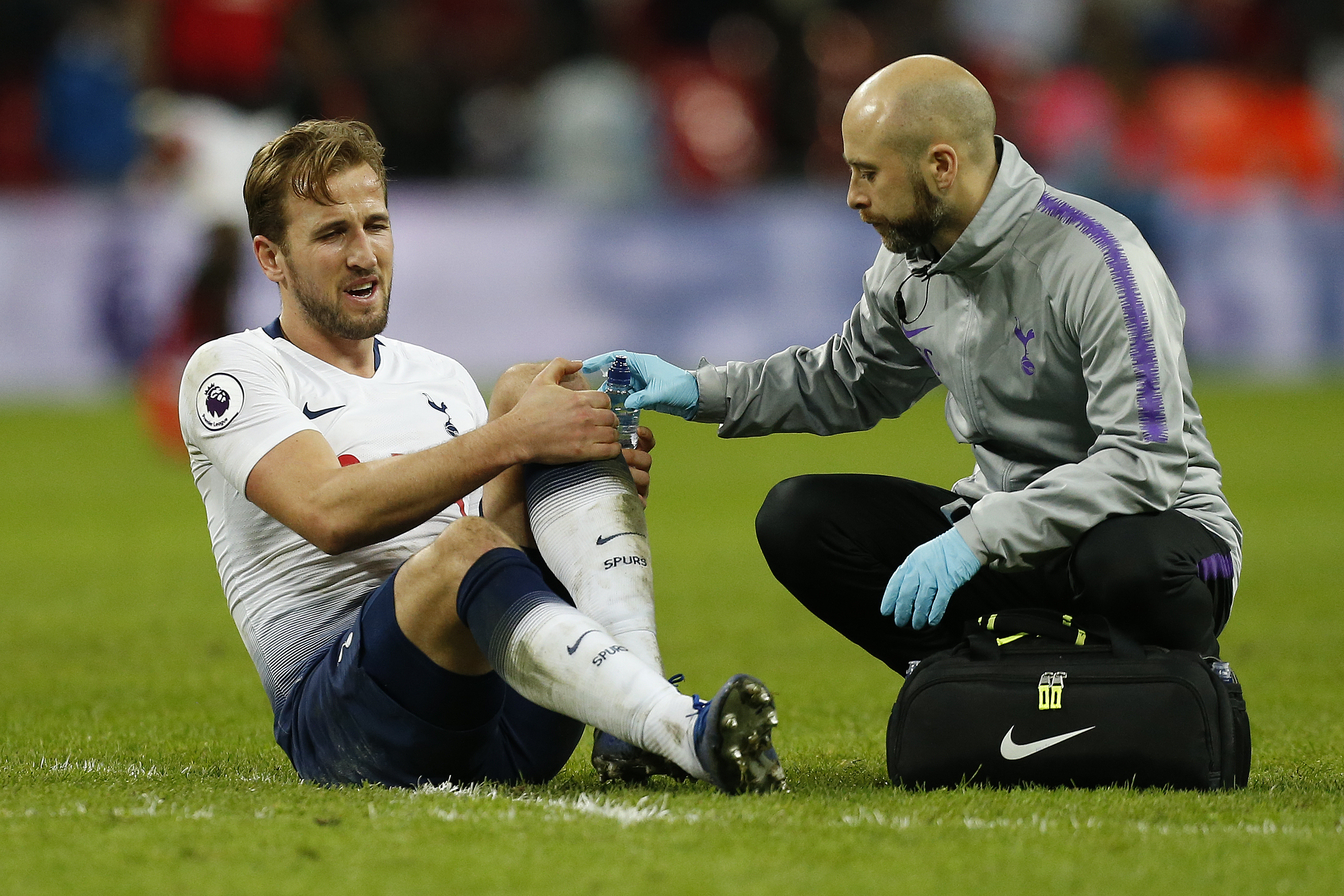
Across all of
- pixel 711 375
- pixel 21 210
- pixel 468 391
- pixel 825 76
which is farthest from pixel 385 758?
pixel 825 76

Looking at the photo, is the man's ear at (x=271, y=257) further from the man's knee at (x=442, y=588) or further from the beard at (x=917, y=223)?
the beard at (x=917, y=223)

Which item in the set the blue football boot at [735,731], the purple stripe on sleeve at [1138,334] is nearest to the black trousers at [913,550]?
the purple stripe on sleeve at [1138,334]

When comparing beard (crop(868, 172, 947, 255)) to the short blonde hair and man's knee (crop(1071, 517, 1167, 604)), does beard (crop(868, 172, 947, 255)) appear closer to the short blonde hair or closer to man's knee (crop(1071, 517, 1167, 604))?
man's knee (crop(1071, 517, 1167, 604))

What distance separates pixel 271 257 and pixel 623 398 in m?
0.98

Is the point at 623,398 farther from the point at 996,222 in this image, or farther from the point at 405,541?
the point at 996,222

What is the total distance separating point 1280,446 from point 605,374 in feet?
35.3

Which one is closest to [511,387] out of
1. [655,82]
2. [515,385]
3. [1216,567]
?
[515,385]

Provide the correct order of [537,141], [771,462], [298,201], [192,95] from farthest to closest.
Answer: [537,141]
[192,95]
[771,462]
[298,201]

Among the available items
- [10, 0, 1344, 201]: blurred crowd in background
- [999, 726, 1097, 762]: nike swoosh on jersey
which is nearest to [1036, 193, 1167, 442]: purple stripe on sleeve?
[999, 726, 1097, 762]: nike swoosh on jersey

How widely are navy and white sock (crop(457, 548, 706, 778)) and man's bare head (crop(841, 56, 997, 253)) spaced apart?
1300mm

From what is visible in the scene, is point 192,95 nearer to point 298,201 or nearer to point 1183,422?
point 298,201

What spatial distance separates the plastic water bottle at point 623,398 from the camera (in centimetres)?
464

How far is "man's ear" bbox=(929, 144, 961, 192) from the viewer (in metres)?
4.49

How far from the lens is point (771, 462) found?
14273 mm
